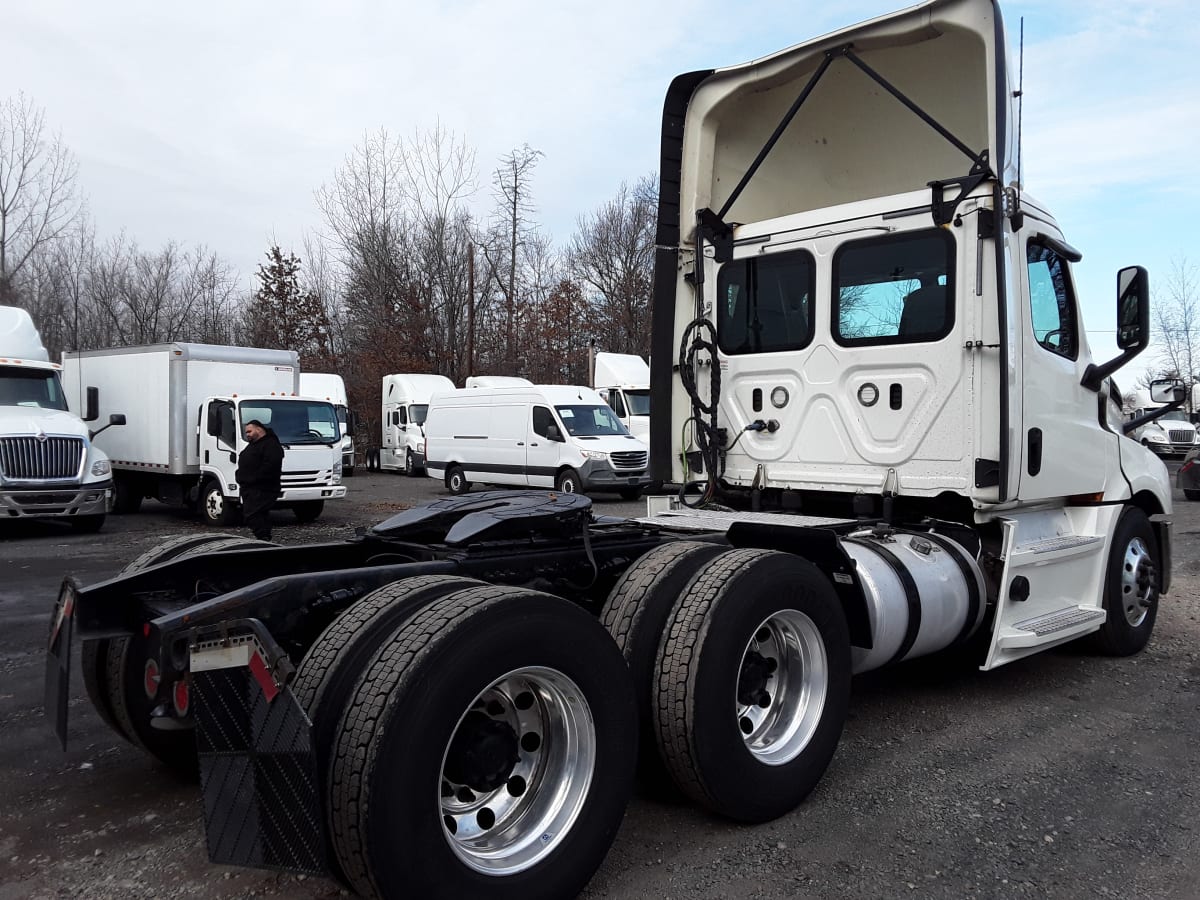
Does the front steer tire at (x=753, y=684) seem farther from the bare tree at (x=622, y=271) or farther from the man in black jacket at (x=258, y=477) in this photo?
the bare tree at (x=622, y=271)

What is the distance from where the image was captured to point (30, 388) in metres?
14.5

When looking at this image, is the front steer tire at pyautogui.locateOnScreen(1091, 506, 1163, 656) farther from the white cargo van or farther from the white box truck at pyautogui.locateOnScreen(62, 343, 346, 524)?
the white box truck at pyautogui.locateOnScreen(62, 343, 346, 524)

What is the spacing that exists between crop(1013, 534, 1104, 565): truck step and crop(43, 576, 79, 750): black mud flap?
175 inches

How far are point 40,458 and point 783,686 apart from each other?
12.9 metres

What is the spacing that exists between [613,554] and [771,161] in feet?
11.4

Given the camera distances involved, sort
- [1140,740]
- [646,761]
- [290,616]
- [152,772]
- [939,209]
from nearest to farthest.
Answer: [290,616]
[646,761]
[152,772]
[1140,740]
[939,209]

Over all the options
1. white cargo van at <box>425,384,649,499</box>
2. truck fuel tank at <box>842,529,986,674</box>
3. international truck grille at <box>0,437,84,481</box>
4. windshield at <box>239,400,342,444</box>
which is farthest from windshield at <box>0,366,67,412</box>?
truck fuel tank at <box>842,529,986,674</box>

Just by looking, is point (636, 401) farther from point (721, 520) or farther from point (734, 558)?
point (734, 558)

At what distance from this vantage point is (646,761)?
3.62 m

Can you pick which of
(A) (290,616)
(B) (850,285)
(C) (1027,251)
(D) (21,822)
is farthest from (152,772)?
(C) (1027,251)

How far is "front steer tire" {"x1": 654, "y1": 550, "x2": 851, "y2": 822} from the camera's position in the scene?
3453mm

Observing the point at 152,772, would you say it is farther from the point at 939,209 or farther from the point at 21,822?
the point at 939,209

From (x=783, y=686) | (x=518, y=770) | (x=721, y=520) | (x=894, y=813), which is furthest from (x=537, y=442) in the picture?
(x=518, y=770)

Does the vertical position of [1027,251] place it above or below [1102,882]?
above
